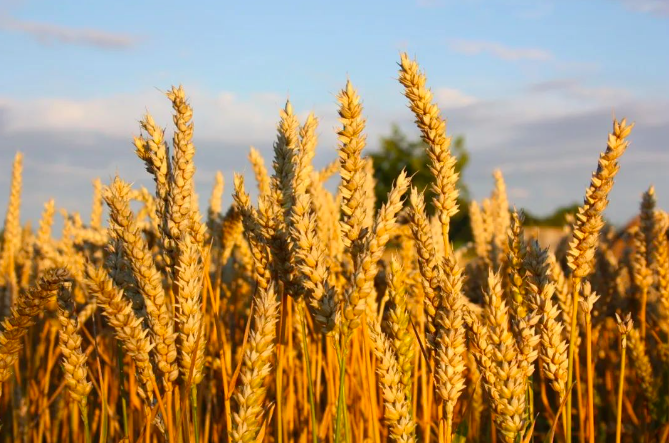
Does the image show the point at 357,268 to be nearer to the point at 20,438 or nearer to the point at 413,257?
the point at 413,257

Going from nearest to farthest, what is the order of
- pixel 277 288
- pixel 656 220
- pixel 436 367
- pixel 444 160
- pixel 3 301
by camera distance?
pixel 436 367 < pixel 444 160 < pixel 277 288 < pixel 656 220 < pixel 3 301

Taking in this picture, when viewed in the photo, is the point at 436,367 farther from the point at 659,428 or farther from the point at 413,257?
the point at 659,428

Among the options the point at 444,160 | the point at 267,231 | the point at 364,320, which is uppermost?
the point at 444,160

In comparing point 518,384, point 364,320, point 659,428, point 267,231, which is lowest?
point 659,428

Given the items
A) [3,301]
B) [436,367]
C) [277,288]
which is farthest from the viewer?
[3,301]

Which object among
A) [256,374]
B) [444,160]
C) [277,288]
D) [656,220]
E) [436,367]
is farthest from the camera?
[656,220]

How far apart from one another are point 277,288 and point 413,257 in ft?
3.88

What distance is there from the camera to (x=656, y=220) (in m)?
2.61

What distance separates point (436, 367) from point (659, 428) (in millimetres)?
1719

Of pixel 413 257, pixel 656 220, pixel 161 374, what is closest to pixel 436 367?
pixel 161 374

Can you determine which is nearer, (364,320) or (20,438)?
(364,320)

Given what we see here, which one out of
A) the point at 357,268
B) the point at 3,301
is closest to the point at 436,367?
the point at 357,268

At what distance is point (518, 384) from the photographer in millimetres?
1296

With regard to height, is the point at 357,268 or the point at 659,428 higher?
the point at 357,268
